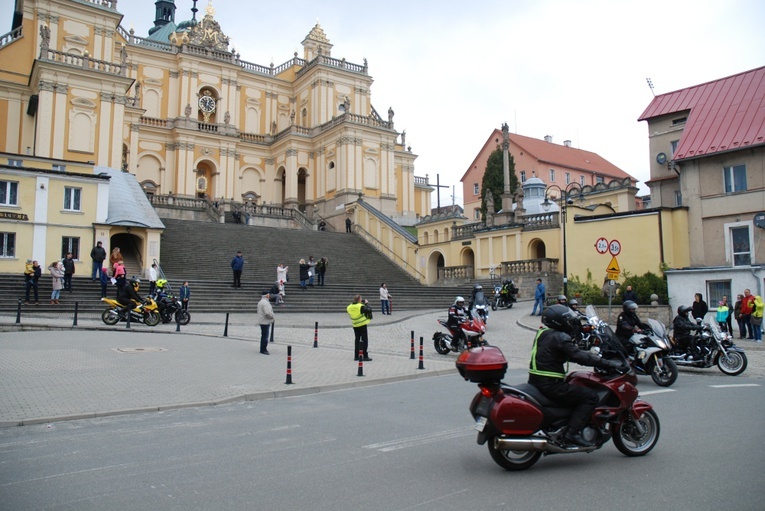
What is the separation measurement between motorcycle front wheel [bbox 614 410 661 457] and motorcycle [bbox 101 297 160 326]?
54.9 feet

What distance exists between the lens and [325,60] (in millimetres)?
62125

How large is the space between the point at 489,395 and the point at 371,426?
264 cm

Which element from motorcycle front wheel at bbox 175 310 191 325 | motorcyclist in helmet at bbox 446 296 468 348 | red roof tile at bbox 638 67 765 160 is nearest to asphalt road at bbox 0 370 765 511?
motorcyclist in helmet at bbox 446 296 468 348

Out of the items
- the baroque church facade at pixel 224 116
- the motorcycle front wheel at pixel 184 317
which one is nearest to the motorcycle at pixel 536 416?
the motorcycle front wheel at pixel 184 317

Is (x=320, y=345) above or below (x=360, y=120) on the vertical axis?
below

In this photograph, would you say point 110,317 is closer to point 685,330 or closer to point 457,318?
point 457,318

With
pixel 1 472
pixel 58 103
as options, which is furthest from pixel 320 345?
pixel 58 103

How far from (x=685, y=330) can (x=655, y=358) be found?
244 cm

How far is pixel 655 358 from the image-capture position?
1170cm

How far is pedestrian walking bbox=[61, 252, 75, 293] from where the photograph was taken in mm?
22672

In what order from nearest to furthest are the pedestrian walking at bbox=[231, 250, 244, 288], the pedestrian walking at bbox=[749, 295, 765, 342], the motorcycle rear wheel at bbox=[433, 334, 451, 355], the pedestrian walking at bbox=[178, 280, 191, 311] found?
the motorcycle rear wheel at bbox=[433, 334, 451, 355] < the pedestrian walking at bbox=[749, 295, 765, 342] < the pedestrian walking at bbox=[178, 280, 191, 311] < the pedestrian walking at bbox=[231, 250, 244, 288]

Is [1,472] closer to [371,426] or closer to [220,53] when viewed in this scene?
[371,426]

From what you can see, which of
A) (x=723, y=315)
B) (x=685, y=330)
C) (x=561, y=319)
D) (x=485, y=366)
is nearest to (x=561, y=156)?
(x=723, y=315)

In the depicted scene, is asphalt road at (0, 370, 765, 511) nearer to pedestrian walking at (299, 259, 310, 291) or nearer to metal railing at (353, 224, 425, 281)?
pedestrian walking at (299, 259, 310, 291)
